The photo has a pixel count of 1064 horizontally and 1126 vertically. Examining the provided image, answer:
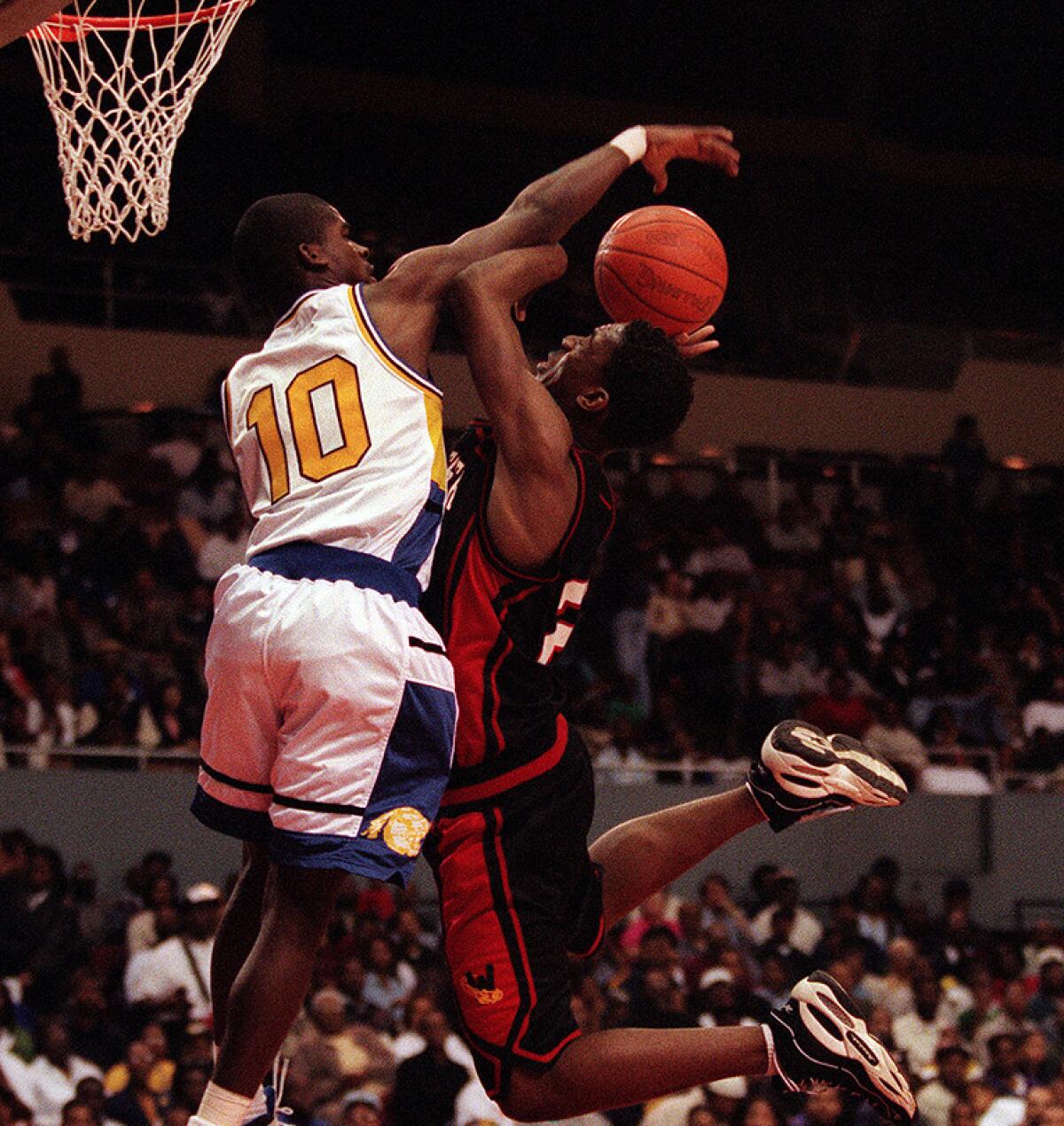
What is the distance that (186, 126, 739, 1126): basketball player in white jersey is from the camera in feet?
11.9

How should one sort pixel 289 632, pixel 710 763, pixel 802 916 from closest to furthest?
pixel 289 632, pixel 802 916, pixel 710 763

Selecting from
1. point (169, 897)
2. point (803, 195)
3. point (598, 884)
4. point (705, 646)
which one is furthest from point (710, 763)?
point (598, 884)

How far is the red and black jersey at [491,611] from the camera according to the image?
422 centimetres

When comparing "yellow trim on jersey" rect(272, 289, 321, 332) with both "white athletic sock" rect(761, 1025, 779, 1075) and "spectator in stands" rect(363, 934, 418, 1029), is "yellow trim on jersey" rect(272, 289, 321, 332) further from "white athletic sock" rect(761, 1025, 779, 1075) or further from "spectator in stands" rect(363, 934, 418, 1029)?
"spectator in stands" rect(363, 934, 418, 1029)

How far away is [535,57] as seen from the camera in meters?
15.1

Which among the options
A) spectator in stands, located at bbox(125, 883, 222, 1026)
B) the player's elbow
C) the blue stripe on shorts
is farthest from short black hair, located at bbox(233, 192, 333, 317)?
spectator in stands, located at bbox(125, 883, 222, 1026)

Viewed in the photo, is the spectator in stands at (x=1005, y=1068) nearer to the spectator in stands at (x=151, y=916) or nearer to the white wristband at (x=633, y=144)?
the spectator in stands at (x=151, y=916)

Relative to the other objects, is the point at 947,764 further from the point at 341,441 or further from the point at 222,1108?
the point at 222,1108

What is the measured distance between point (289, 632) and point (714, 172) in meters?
12.0

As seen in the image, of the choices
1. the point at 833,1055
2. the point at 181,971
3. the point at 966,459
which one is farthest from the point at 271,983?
the point at 966,459

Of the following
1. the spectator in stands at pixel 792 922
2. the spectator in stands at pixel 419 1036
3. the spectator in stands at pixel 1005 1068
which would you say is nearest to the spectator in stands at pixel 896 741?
the spectator in stands at pixel 792 922

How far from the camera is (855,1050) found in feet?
13.8

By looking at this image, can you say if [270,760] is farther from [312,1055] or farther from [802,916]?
[802,916]

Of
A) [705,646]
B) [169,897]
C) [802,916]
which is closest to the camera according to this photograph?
[169,897]
